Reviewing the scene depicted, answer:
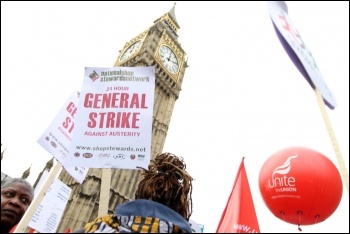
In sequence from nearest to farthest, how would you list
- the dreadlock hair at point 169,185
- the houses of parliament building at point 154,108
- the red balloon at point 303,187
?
the dreadlock hair at point 169,185 → the red balloon at point 303,187 → the houses of parliament building at point 154,108

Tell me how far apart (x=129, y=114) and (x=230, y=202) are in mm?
2493

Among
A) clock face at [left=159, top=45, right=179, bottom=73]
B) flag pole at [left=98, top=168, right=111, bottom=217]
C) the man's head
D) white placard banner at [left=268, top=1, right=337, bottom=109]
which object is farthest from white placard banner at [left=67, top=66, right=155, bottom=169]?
clock face at [left=159, top=45, right=179, bottom=73]

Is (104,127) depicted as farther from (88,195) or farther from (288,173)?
(88,195)

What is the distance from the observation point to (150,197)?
1526 millimetres

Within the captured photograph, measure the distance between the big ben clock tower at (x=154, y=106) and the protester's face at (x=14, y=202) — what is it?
73.0 ft

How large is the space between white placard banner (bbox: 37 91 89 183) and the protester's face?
1.17 m

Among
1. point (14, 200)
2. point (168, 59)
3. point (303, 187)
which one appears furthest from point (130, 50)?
point (14, 200)

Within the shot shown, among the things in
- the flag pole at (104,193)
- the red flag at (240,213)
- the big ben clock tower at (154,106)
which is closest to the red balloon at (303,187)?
the red flag at (240,213)

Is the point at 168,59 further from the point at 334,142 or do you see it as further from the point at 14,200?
the point at 334,142

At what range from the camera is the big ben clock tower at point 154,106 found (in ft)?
78.6

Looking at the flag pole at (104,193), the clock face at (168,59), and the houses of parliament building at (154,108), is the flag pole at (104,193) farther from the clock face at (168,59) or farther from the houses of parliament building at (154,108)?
the clock face at (168,59)

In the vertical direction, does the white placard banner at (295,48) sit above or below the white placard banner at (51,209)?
above

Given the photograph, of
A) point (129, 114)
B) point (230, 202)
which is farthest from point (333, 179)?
point (129, 114)

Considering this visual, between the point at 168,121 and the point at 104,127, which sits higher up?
the point at 168,121
